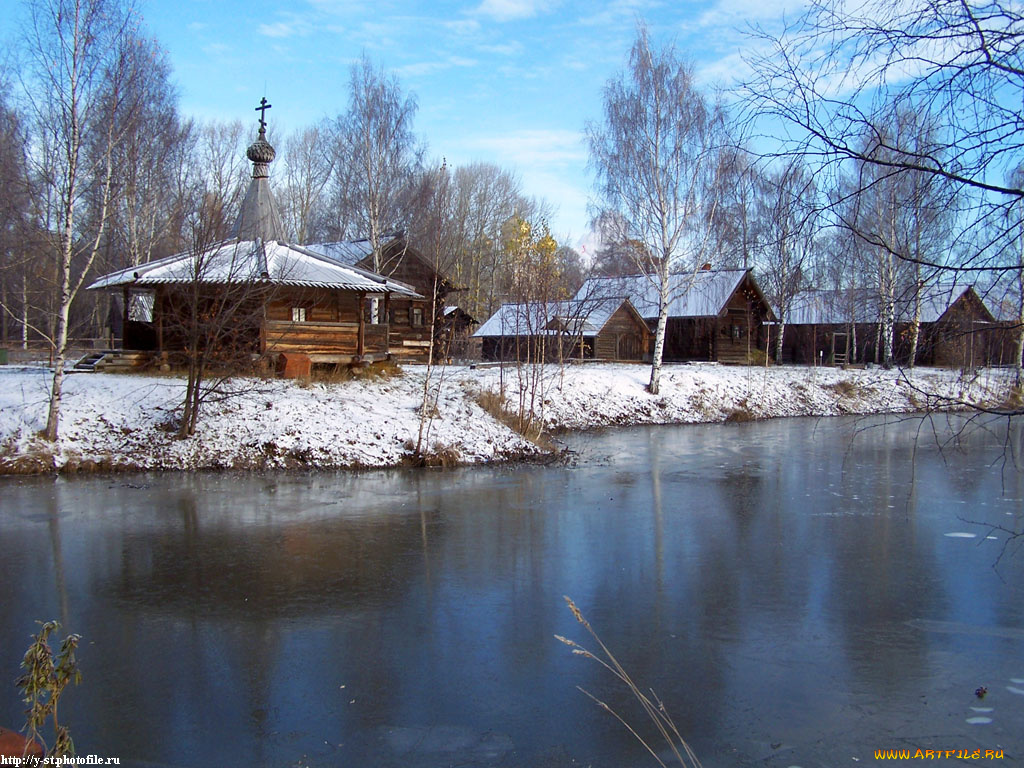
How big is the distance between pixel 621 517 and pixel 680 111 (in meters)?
19.1

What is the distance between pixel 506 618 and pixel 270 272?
49.9ft

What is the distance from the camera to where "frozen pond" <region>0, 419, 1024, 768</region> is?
4820 mm

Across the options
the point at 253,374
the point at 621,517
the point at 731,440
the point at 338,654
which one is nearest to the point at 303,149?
the point at 253,374

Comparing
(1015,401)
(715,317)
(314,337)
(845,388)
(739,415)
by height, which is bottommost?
(739,415)

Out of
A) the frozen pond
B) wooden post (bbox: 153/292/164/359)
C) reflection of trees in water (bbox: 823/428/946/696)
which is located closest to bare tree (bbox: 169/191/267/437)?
wooden post (bbox: 153/292/164/359)

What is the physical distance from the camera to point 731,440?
21.1m

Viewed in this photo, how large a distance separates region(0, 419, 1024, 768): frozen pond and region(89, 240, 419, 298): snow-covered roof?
6.75m

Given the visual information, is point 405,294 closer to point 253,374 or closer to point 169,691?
point 253,374

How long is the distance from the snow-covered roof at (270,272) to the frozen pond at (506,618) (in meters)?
6.75

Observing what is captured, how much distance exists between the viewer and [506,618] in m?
6.86

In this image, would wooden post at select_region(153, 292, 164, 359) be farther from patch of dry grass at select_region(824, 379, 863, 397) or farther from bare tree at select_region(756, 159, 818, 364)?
patch of dry grass at select_region(824, 379, 863, 397)

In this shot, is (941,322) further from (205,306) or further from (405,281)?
(405,281)

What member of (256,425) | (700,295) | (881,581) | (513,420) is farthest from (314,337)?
(700,295)

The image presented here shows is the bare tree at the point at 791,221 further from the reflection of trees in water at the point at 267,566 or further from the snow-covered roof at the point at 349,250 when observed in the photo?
the snow-covered roof at the point at 349,250
